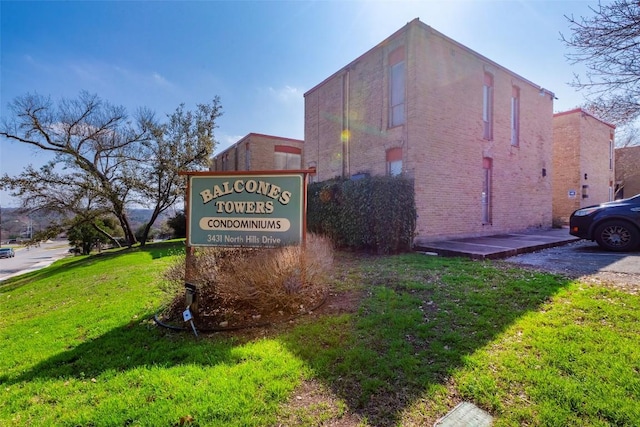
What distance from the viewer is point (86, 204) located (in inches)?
730

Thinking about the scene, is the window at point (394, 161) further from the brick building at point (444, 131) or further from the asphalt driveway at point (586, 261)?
the asphalt driveway at point (586, 261)

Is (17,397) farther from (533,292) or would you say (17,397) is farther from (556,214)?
(556,214)

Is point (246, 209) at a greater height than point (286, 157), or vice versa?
point (286, 157)

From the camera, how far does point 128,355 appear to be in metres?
3.25

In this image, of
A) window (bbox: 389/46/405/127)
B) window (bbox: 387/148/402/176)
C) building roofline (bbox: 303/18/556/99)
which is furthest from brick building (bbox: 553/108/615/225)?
window (bbox: 389/46/405/127)

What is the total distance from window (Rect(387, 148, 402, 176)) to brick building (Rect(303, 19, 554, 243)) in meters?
0.04

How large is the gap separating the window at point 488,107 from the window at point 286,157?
1344cm

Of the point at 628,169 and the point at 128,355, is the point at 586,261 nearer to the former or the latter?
the point at 128,355

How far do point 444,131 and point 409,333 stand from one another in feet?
29.4

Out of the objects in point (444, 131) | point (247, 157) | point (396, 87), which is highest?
point (396, 87)

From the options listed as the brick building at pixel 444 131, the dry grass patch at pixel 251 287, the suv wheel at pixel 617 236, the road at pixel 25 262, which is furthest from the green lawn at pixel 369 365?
the road at pixel 25 262

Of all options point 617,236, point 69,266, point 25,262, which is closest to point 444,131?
point 617,236

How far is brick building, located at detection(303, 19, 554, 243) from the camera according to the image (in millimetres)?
10117

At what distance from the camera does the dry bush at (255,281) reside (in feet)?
13.1
